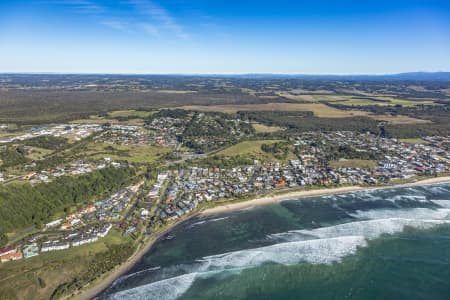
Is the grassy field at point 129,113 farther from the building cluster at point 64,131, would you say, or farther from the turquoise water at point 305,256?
the turquoise water at point 305,256

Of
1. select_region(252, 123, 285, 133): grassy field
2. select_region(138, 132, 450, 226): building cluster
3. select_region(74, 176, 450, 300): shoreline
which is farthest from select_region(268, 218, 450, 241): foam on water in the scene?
select_region(252, 123, 285, 133): grassy field

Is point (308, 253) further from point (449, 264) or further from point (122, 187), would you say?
point (122, 187)

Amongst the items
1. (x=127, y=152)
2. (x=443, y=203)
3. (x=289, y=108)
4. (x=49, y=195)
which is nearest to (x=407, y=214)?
(x=443, y=203)

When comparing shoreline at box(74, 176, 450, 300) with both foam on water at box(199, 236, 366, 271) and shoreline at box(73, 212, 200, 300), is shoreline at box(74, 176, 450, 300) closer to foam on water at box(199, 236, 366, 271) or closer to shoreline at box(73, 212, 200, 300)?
shoreline at box(73, 212, 200, 300)

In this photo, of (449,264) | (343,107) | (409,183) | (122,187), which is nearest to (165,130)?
(122,187)

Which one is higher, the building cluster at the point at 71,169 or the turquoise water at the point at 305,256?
the building cluster at the point at 71,169

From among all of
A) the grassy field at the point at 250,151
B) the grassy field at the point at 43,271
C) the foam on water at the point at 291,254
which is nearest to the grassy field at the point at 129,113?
the grassy field at the point at 250,151

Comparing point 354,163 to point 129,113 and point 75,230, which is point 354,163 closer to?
point 75,230
